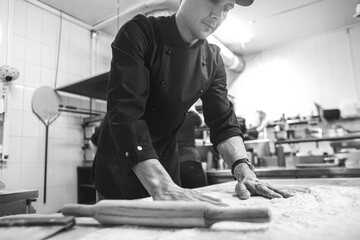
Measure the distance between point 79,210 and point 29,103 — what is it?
292 centimetres

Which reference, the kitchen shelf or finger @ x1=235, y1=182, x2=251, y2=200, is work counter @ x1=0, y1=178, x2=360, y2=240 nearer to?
finger @ x1=235, y1=182, x2=251, y2=200

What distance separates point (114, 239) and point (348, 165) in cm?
270

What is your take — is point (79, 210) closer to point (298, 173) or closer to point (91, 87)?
point (298, 173)

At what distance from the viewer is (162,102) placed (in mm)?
1109

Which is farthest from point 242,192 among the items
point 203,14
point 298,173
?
point 298,173

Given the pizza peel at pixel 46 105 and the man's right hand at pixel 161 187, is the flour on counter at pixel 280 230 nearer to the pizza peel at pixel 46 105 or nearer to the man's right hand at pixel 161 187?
the man's right hand at pixel 161 187

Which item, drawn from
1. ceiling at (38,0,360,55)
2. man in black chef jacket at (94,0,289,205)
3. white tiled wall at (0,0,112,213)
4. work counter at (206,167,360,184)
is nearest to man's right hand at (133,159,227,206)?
man in black chef jacket at (94,0,289,205)

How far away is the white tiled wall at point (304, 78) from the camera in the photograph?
4.51 m

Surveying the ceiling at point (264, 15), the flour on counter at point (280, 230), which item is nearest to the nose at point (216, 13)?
the flour on counter at point (280, 230)

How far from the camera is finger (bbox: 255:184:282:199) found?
877 millimetres

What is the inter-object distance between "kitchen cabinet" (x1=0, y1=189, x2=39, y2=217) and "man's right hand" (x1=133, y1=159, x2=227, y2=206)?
112 centimetres

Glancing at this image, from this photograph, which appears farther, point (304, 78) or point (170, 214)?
point (304, 78)

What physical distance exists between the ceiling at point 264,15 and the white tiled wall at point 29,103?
353 millimetres

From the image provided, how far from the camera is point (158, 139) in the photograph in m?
1.23
